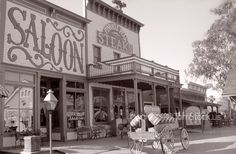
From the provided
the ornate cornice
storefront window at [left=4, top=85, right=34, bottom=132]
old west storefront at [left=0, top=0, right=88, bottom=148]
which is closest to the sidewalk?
storefront window at [left=4, top=85, right=34, bottom=132]

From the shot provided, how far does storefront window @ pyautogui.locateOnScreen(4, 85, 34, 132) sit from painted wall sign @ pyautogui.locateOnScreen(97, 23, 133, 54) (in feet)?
24.2

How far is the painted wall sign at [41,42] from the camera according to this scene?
48.4 feet

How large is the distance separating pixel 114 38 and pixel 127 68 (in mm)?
5164

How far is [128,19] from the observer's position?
2455cm

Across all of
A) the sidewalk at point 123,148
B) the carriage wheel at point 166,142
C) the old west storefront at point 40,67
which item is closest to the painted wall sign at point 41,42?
the old west storefront at point 40,67

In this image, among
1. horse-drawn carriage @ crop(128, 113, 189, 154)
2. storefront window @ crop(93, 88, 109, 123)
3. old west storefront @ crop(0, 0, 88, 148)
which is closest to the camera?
horse-drawn carriage @ crop(128, 113, 189, 154)

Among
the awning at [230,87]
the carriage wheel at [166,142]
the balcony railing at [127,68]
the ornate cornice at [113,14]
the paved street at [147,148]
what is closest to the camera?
the carriage wheel at [166,142]

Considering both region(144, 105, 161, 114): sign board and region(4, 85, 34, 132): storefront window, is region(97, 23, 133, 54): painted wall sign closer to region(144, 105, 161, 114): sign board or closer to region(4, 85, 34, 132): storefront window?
region(4, 85, 34, 132): storefront window

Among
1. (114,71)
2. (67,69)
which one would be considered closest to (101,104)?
(114,71)

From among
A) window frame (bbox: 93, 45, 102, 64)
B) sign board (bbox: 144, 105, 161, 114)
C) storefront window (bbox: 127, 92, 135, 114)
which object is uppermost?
window frame (bbox: 93, 45, 102, 64)

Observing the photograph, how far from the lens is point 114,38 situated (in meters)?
22.9

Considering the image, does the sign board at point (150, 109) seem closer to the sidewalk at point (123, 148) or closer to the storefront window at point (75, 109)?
the sidewalk at point (123, 148)

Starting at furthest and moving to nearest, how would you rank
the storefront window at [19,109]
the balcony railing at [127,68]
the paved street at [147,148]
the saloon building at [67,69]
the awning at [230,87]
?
the balcony railing at [127,68], the awning at [230,87], the saloon building at [67,69], the storefront window at [19,109], the paved street at [147,148]

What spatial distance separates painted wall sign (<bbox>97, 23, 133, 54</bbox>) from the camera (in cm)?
2156
